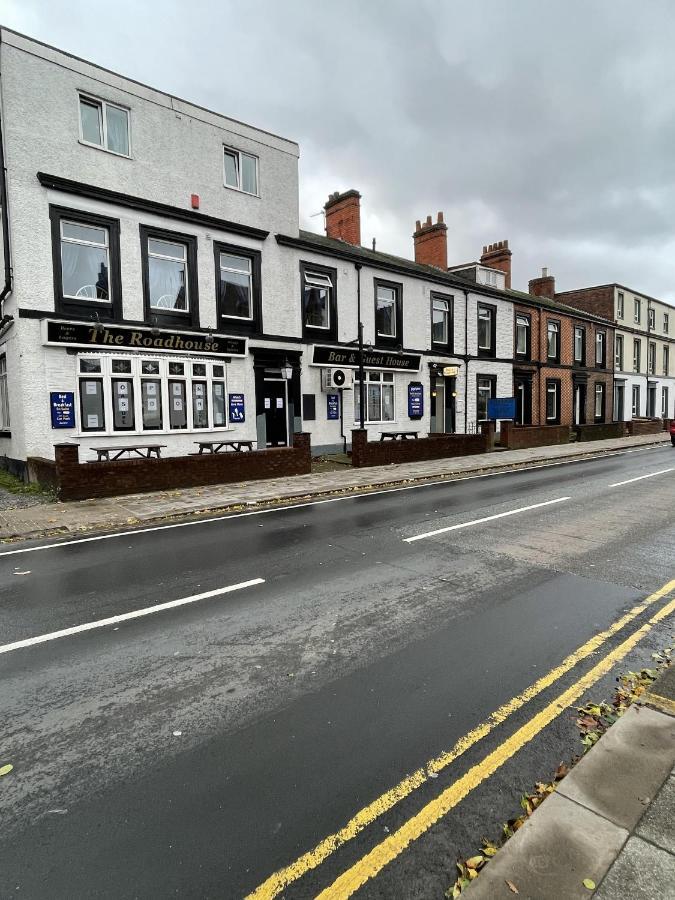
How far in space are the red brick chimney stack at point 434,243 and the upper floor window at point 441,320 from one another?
15.6ft

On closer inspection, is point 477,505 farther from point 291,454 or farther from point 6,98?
point 6,98

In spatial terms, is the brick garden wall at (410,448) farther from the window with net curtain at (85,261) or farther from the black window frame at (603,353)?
the black window frame at (603,353)

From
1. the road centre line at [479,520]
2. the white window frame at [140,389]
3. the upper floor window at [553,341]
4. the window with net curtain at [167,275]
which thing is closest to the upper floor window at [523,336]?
the upper floor window at [553,341]

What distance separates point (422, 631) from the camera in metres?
4.80

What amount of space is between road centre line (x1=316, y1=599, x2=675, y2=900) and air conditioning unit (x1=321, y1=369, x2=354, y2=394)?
16606mm

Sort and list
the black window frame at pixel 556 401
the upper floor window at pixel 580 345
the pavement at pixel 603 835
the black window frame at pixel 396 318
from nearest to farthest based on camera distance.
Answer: the pavement at pixel 603 835 → the black window frame at pixel 396 318 → the black window frame at pixel 556 401 → the upper floor window at pixel 580 345

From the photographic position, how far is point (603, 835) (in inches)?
93.9

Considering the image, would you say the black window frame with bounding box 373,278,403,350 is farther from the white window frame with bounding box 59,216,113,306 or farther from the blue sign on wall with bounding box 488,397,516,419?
the white window frame with bounding box 59,216,113,306

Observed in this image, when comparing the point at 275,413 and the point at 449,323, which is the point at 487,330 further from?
the point at 275,413

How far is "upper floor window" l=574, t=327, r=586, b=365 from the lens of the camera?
35750 mm

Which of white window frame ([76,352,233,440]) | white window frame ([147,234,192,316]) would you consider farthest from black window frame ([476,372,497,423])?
white window frame ([147,234,192,316])

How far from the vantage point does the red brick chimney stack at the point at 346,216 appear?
82.6 ft

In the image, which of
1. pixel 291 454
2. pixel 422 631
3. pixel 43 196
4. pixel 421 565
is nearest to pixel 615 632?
pixel 422 631

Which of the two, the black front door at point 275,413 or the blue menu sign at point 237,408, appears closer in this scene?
the blue menu sign at point 237,408
